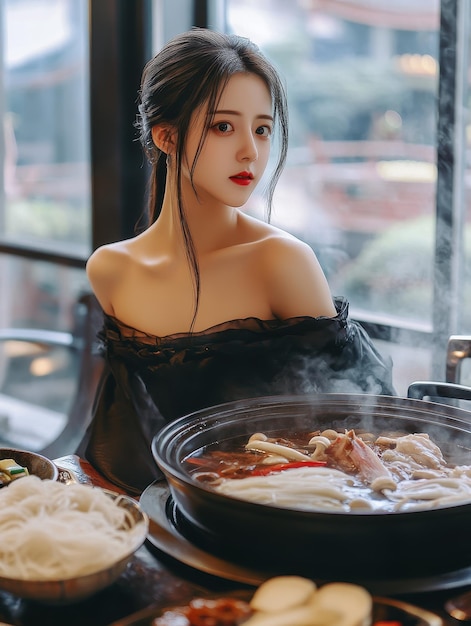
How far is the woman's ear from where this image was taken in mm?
2148

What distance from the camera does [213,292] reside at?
7.20ft

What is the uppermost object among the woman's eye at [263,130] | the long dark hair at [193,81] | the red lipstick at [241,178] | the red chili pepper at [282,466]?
the long dark hair at [193,81]

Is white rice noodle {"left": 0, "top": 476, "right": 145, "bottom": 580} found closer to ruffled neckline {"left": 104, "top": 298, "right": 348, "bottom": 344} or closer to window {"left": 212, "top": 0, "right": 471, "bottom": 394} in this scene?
ruffled neckline {"left": 104, "top": 298, "right": 348, "bottom": 344}

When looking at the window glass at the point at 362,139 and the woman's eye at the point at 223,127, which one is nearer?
the woman's eye at the point at 223,127

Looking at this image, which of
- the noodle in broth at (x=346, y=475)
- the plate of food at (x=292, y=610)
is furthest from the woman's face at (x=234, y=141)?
the plate of food at (x=292, y=610)

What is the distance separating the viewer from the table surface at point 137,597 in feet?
4.53

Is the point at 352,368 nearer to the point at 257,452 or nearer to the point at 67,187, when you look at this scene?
the point at 257,452

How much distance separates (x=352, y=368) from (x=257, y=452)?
1.47 ft

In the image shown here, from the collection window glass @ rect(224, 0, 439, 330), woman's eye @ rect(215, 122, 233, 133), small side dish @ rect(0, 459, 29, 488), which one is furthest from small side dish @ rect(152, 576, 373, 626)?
window glass @ rect(224, 0, 439, 330)

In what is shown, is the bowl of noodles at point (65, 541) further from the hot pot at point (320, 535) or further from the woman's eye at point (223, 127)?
the woman's eye at point (223, 127)

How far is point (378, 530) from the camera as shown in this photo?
1.36m

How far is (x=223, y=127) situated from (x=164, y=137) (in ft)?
0.59

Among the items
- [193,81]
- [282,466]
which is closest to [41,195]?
[193,81]

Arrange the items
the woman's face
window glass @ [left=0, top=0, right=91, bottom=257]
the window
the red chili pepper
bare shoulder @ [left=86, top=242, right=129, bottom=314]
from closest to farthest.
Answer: the red chili pepper → the woman's face → bare shoulder @ [left=86, top=242, right=129, bottom=314] → the window → window glass @ [left=0, top=0, right=91, bottom=257]
